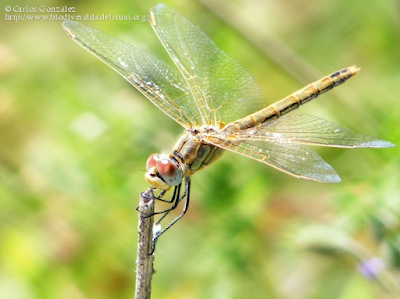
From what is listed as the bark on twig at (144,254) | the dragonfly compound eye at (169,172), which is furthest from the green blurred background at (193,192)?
the bark on twig at (144,254)

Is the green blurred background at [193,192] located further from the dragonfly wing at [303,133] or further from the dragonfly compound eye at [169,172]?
the dragonfly compound eye at [169,172]

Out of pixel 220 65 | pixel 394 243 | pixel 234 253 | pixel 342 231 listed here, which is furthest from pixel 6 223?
pixel 394 243

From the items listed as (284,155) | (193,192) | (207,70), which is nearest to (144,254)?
(284,155)

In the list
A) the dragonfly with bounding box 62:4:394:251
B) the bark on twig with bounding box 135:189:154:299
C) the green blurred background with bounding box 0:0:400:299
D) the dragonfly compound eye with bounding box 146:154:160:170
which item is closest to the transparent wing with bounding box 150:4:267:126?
the dragonfly with bounding box 62:4:394:251

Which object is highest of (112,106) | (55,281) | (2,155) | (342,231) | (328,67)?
(328,67)

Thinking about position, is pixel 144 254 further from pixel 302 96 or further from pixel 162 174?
pixel 302 96

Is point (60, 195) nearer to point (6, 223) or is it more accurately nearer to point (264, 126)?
point (6, 223)
